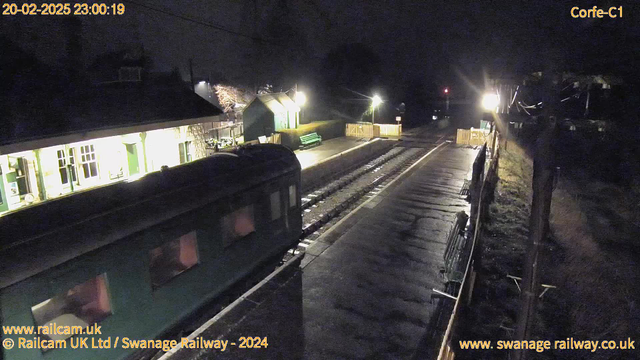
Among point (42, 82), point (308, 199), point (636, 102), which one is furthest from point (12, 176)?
point (636, 102)

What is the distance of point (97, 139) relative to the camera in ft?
43.6

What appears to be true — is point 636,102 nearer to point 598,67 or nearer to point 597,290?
→ point 598,67

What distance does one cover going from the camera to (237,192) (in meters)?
7.84

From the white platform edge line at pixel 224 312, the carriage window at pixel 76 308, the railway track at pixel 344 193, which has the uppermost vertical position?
the carriage window at pixel 76 308

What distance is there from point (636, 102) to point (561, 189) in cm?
494

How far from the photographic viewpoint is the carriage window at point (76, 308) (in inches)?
191

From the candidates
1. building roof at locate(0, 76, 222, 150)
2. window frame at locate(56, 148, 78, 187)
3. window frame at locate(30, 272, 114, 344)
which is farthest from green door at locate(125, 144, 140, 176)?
window frame at locate(30, 272, 114, 344)

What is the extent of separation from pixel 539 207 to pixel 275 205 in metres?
6.51

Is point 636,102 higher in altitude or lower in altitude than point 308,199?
higher

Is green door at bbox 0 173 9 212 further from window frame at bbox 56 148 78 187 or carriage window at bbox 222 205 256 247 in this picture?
carriage window at bbox 222 205 256 247

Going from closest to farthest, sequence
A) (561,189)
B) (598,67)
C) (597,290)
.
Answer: (597,290) → (598,67) → (561,189)

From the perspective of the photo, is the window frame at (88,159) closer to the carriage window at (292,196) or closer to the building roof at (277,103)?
the carriage window at (292,196)

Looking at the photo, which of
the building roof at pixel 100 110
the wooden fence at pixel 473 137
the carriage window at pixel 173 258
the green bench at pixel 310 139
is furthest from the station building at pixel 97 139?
the wooden fence at pixel 473 137

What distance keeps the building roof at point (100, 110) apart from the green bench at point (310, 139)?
8.68 meters
